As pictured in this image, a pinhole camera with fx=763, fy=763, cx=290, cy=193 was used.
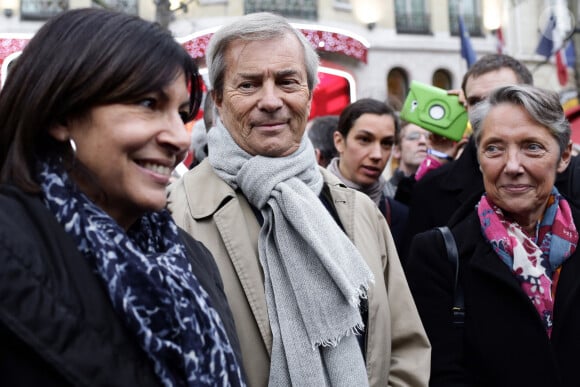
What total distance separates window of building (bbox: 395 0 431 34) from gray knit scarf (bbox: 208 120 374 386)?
19.7 m

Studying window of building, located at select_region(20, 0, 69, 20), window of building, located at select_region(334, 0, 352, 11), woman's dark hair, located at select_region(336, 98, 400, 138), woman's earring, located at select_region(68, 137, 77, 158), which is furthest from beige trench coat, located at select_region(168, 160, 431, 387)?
window of building, located at select_region(334, 0, 352, 11)

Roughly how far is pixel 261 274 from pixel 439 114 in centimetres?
247

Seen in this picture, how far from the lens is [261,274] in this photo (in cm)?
245

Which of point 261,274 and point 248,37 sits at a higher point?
point 248,37

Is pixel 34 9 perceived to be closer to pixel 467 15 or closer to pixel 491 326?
pixel 467 15

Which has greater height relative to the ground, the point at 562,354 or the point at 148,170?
the point at 148,170

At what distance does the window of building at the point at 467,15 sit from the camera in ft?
72.7

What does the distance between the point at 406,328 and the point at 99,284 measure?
1.31 metres

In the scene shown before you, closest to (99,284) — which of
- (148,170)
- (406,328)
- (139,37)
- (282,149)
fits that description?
(148,170)

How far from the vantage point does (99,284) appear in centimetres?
159

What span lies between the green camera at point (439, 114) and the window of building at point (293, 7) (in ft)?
51.6

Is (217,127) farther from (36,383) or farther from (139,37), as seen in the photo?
(36,383)

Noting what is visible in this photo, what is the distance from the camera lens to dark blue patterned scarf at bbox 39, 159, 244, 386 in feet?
5.19

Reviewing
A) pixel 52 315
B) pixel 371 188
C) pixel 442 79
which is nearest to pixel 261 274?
pixel 52 315
